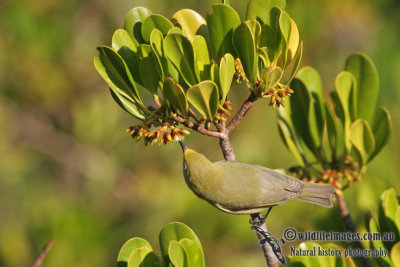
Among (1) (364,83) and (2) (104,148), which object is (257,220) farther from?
(2) (104,148)

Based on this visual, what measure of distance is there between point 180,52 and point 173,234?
517 mm

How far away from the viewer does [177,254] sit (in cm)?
128

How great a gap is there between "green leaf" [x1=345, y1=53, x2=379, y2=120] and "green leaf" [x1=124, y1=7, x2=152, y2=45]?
69 centimetres

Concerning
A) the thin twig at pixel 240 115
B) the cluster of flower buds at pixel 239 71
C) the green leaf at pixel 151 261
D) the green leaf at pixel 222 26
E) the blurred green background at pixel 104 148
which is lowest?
the blurred green background at pixel 104 148

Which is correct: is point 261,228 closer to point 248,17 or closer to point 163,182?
point 248,17

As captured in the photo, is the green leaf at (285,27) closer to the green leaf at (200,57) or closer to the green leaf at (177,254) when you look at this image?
the green leaf at (200,57)

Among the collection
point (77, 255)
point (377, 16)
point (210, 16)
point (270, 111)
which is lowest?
point (377, 16)

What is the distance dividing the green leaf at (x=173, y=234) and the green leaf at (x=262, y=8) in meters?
0.63

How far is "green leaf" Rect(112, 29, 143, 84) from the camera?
142cm

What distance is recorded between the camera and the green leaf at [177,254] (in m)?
1.25

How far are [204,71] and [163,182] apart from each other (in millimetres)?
1877

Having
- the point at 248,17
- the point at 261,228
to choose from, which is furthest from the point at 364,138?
the point at 248,17

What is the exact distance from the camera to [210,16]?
137 cm

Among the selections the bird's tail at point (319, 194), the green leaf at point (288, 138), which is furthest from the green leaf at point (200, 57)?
the bird's tail at point (319, 194)
